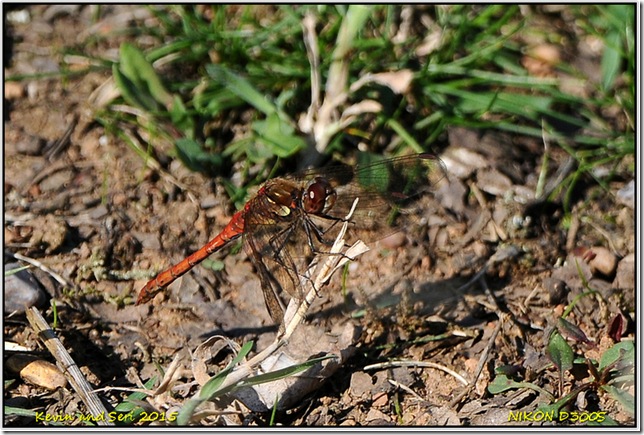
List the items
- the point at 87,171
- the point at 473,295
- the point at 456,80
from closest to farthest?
the point at 473,295 < the point at 87,171 < the point at 456,80

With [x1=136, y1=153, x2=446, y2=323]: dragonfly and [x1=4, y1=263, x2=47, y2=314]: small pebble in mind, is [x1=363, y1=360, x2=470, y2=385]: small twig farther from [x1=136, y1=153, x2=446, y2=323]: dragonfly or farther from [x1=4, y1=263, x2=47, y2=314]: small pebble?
[x1=4, y1=263, x2=47, y2=314]: small pebble

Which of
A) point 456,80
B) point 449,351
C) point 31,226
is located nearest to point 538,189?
point 456,80

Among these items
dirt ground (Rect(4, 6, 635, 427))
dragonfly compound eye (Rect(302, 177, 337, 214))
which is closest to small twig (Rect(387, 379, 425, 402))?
dirt ground (Rect(4, 6, 635, 427))

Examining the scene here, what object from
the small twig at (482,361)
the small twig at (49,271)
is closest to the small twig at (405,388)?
the small twig at (482,361)

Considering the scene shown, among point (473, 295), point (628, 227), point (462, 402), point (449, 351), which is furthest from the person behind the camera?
point (628, 227)

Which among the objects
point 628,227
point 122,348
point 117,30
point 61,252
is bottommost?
point 628,227

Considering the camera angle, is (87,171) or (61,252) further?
(87,171)

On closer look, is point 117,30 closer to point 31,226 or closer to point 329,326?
point 31,226
